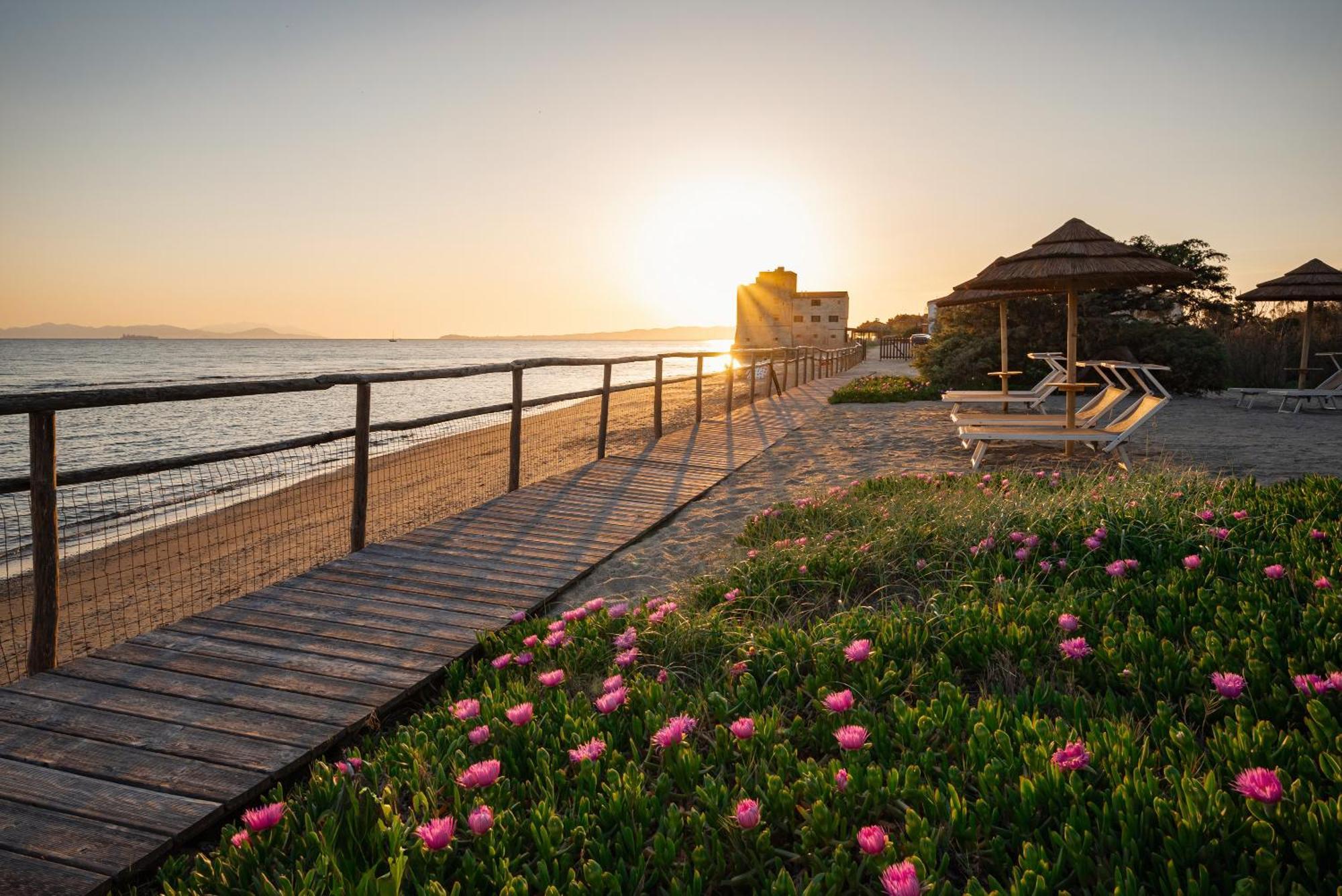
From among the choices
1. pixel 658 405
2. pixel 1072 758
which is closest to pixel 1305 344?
pixel 658 405

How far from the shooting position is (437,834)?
5.00 feet

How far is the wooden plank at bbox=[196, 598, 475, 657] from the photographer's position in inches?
122

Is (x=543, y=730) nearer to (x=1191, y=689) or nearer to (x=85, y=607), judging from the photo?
(x=1191, y=689)

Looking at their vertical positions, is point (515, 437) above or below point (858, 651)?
above

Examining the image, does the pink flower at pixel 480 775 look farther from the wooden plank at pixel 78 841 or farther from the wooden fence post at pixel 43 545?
the wooden fence post at pixel 43 545

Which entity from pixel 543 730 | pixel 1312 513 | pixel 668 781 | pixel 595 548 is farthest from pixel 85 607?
pixel 1312 513

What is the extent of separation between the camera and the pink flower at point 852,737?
1728 mm

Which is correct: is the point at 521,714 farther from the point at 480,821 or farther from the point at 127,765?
the point at 127,765

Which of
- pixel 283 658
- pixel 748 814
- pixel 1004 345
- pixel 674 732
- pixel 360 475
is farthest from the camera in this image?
pixel 1004 345

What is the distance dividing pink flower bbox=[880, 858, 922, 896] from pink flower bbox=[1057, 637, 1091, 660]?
1.19 m

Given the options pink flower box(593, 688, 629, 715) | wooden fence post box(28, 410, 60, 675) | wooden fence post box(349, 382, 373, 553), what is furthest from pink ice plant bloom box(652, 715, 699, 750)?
wooden fence post box(349, 382, 373, 553)

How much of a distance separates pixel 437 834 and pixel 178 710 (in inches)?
63.9

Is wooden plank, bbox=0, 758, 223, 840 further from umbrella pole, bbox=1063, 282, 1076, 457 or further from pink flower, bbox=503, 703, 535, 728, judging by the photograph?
umbrella pole, bbox=1063, 282, 1076, 457

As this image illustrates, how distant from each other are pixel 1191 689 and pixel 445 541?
3.99 meters
